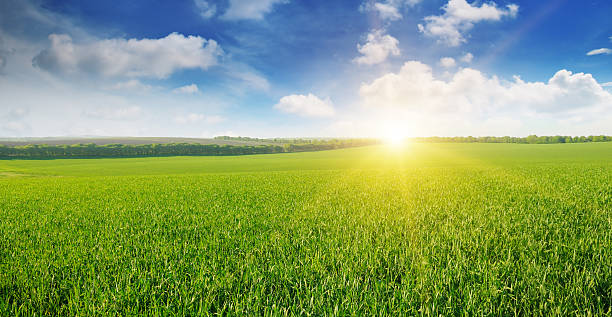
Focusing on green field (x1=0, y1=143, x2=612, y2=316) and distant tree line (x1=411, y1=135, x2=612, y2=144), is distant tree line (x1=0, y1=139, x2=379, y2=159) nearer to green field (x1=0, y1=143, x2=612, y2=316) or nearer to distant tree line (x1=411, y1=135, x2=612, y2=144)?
distant tree line (x1=411, y1=135, x2=612, y2=144)

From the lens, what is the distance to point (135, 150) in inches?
3465

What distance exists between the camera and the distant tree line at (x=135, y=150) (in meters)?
78.0

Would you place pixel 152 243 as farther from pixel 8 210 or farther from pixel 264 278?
pixel 8 210

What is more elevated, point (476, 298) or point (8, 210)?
point (476, 298)

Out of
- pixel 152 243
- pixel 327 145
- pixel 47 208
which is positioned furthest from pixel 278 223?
pixel 327 145

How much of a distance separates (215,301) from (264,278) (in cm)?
78

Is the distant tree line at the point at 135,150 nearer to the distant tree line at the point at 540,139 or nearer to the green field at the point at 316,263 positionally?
the distant tree line at the point at 540,139

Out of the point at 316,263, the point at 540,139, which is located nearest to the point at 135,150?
the point at 316,263

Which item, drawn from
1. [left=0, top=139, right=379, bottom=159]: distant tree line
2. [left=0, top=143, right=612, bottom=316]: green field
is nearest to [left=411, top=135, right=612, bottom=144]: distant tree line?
[left=0, top=139, right=379, bottom=159]: distant tree line

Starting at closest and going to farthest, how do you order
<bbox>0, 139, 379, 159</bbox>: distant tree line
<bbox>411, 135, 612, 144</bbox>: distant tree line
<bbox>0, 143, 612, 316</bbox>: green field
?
<bbox>0, 143, 612, 316</bbox>: green field
<bbox>0, 139, 379, 159</bbox>: distant tree line
<bbox>411, 135, 612, 144</bbox>: distant tree line

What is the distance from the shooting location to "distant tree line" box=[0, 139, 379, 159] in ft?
256

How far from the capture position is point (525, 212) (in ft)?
25.7

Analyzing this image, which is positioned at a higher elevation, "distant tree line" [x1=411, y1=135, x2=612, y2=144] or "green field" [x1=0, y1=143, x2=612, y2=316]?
"distant tree line" [x1=411, y1=135, x2=612, y2=144]

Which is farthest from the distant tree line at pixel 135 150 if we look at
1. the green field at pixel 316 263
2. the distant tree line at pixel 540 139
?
the green field at pixel 316 263
